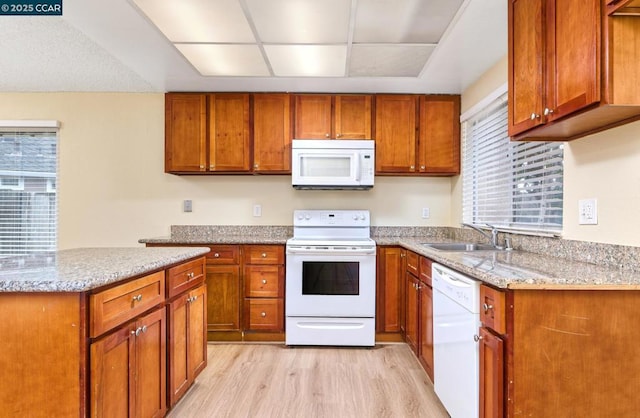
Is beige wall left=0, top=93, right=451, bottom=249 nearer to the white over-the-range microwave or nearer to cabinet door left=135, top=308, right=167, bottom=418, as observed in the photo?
the white over-the-range microwave

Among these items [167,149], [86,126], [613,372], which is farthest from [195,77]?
[613,372]

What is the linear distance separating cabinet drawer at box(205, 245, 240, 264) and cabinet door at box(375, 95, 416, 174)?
1485mm

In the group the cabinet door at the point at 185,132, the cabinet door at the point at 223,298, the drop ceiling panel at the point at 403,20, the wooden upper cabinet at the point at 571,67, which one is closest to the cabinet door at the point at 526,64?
the wooden upper cabinet at the point at 571,67

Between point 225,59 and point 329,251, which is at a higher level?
point 225,59

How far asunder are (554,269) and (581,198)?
0.54 metres

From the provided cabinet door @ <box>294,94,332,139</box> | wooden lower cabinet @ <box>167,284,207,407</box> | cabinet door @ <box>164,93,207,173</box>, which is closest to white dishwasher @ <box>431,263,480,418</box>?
wooden lower cabinet @ <box>167,284,207,407</box>

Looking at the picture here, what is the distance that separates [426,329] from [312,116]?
2.06 m

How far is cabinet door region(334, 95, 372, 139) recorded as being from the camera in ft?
10.9

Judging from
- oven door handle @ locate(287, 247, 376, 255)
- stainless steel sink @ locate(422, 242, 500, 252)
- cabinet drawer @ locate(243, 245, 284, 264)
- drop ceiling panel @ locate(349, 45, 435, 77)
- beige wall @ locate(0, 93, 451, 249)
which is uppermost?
drop ceiling panel @ locate(349, 45, 435, 77)

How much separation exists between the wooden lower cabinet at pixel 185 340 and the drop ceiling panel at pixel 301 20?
1.65 metres

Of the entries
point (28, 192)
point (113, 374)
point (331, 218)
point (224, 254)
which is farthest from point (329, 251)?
point (28, 192)

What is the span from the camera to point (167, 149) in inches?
131

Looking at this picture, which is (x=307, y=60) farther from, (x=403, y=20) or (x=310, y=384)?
(x=310, y=384)

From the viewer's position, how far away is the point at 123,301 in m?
1.43
